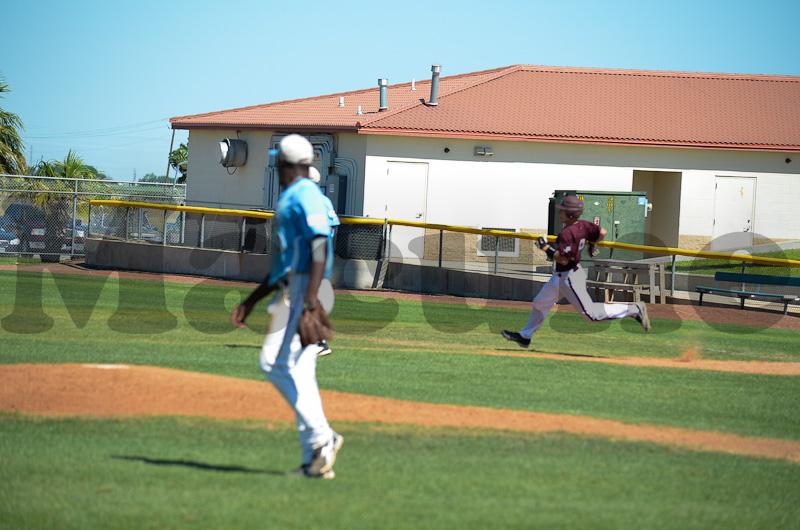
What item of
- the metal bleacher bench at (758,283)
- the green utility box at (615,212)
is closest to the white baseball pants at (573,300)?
the metal bleacher bench at (758,283)

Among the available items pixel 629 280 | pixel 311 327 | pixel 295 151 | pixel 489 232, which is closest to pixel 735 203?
pixel 629 280

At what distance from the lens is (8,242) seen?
25.1 m

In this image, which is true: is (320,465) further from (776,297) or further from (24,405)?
(776,297)

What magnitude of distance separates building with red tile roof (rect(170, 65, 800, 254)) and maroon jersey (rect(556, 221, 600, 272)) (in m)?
17.9

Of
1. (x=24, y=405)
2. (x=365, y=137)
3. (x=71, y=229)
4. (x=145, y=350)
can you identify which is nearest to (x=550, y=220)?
(x=365, y=137)

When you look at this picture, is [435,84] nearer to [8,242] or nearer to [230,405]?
[8,242]

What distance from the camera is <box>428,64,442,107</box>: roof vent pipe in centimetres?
3045

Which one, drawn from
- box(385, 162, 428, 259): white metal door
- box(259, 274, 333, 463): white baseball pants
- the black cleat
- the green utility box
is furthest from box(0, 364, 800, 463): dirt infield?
box(385, 162, 428, 259): white metal door

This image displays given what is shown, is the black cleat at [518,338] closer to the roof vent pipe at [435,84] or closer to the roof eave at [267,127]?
the roof eave at [267,127]

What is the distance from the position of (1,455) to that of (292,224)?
2474mm

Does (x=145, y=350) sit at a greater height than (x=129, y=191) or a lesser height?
lesser

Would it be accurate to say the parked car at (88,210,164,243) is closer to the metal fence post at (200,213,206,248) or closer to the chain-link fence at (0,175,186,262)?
the chain-link fence at (0,175,186,262)

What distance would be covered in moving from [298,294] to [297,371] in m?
0.48

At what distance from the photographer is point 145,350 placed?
10531 millimetres
